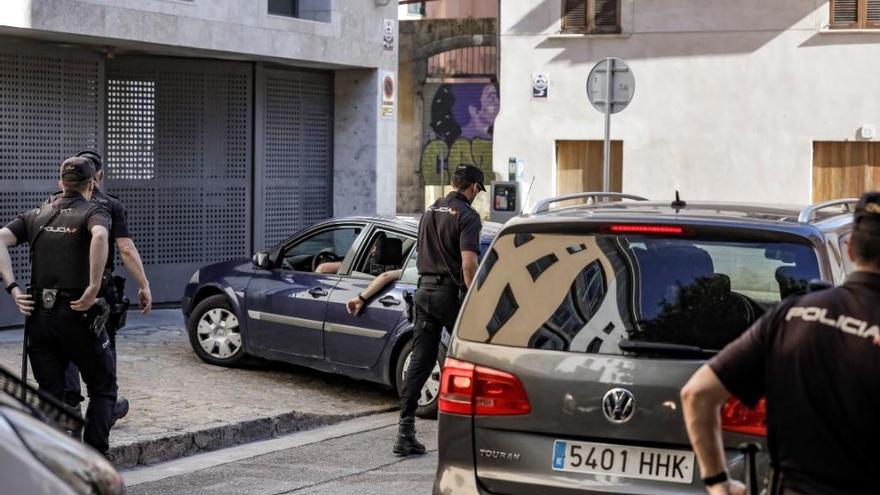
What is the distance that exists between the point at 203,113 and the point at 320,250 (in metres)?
5.22

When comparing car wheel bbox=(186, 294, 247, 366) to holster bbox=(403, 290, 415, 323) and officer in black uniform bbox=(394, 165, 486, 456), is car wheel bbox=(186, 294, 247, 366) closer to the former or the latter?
holster bbox=(403, 290, 415, 323)

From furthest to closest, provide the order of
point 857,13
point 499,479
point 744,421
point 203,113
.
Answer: point 857,13, point 203,113, point 499,479, point 744,421

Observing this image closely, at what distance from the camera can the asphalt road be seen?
27.6 feet

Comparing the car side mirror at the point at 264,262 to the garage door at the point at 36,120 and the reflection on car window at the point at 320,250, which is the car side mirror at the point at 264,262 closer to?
the reflection on car window at the point at 320,250

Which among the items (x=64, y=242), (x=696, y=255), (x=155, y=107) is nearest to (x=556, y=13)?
(x=155, y=107)

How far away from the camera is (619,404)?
5320mm

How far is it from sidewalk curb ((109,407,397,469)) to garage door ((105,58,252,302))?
5.89 meters

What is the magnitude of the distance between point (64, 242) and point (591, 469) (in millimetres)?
3820

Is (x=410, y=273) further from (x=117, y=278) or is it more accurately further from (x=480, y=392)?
(x=480, y=392)

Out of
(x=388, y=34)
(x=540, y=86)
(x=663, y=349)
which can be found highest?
(x=388, y=34)

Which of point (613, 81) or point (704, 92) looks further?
point (704, 92)

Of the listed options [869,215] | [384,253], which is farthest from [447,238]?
[869,215]

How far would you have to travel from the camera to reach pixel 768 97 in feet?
80.1

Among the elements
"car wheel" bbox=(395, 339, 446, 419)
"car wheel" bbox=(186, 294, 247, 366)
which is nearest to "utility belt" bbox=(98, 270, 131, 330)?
→ "car wheel" bbox=(395, 339, 446, 419)
